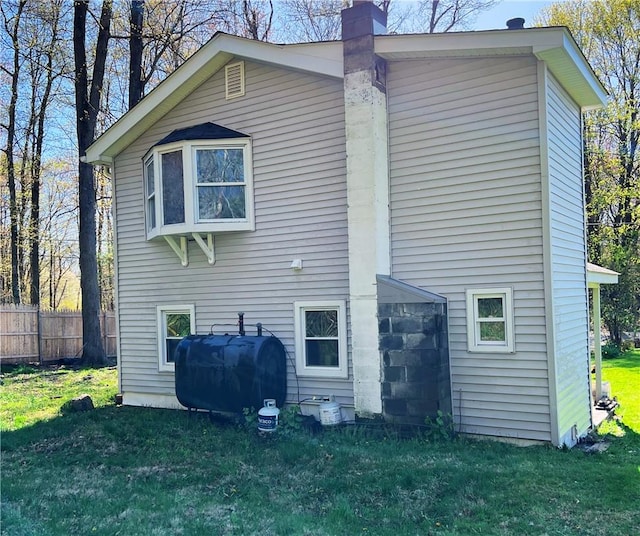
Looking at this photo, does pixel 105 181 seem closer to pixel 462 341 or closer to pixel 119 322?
pixel 119 322

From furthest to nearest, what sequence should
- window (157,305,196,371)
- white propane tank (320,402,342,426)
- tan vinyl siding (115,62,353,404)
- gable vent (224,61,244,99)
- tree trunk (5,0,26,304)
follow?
1. tree trunk (5,0,26,304)
2. window (157,305,196,371)
3. gable vent (224,61,244,99)
4. tan vinyl siding (115,62,353,404)
5. white propane tank (320,402,342,426)

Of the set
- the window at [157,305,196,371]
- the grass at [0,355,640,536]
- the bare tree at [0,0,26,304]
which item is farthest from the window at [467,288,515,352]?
the bare tree at [0,0,26,304]

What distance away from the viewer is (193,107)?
9.70m

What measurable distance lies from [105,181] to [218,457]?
63.6ft

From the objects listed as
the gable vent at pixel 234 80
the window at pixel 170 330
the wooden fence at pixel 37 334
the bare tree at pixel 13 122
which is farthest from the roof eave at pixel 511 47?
the bare tree at pixel 13 122

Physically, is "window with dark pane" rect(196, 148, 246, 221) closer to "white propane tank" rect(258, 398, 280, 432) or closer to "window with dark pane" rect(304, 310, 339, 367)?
"window with dark pane" rect(304, 310, 339, 367)

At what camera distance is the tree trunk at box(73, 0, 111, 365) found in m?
15.7

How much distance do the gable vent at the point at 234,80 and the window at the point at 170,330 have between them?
142 inches

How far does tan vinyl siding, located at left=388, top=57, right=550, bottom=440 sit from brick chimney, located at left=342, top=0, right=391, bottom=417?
0.76 feet

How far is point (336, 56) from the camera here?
7.97 metres

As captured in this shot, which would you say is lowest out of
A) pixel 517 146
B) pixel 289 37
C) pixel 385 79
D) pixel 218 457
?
pixel 218 457

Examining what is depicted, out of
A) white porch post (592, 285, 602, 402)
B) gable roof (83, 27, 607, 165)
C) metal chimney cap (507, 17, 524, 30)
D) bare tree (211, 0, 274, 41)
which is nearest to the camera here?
gable roof (83, 27, 607, 165)

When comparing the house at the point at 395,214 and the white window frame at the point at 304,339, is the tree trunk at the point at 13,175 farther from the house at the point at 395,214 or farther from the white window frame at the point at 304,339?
the white window frame at the point at 304,339

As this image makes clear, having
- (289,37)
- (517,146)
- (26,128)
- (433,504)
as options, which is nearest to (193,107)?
(517,146)
